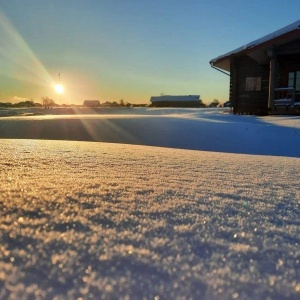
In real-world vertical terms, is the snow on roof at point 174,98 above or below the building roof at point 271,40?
above

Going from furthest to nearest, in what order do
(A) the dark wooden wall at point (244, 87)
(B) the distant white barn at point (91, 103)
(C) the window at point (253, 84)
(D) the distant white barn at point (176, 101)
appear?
1. (D) the distant white barn at point (176, 101)
2. (B) the distant white barn at point (91, 103)
3. (C) the window at point (253, 84)
4. (A) the dark wooden wall at point (244, 87)

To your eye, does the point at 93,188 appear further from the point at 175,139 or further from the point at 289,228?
the point at 175,139

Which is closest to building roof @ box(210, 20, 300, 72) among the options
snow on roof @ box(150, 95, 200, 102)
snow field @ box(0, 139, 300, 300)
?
snow field @ box(0, 139, 300, 300)

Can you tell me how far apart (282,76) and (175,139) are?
8.71m

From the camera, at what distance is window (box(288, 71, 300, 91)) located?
40.6 ft

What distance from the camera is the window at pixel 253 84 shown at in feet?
43.9

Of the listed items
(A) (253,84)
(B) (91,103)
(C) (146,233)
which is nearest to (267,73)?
(A) (253,84)

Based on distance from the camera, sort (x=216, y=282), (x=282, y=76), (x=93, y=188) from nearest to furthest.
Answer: (x=216, y=282) < (x=93, y=188) < (x=282, y=76)

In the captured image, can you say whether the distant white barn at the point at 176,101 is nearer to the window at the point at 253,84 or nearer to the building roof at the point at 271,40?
the window at the point at 253,84

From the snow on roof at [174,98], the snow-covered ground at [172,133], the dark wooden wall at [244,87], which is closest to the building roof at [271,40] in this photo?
the dark wooden wall at [244,87]

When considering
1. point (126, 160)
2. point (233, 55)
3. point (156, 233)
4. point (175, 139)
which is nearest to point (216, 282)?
point (156, 233)

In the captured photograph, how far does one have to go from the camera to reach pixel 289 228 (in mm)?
1071

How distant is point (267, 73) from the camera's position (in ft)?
43.2

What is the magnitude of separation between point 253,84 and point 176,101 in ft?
124
